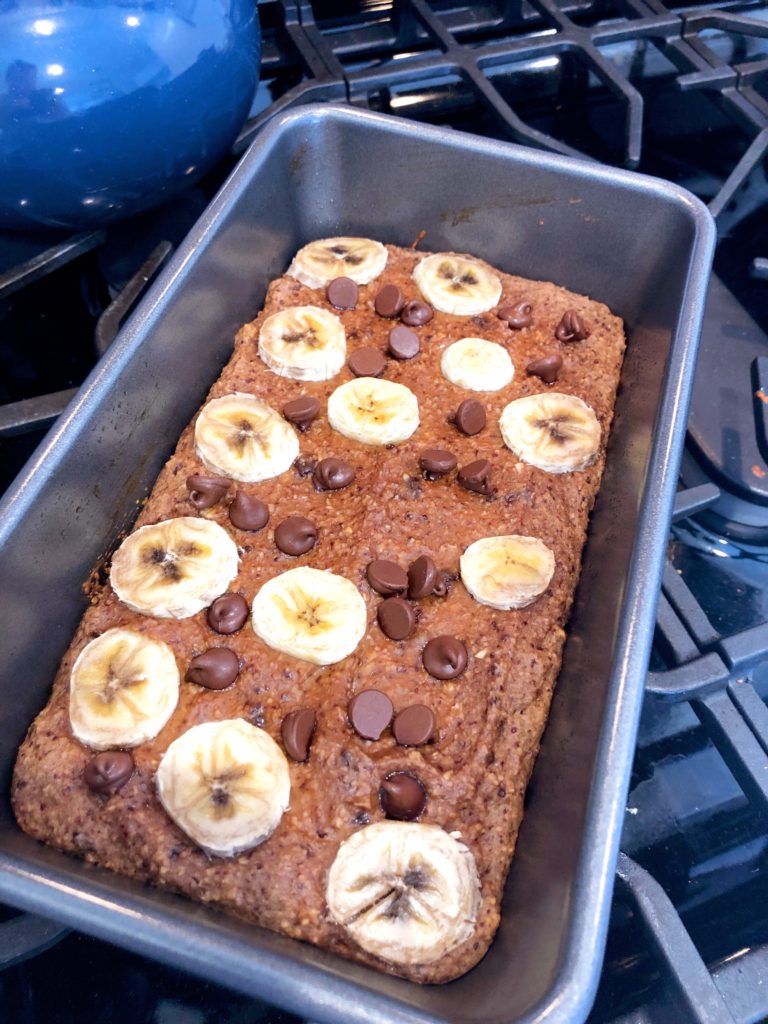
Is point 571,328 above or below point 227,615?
above

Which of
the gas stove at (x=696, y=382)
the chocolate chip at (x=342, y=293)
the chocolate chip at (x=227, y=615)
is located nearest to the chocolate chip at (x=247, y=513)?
the chocolate chip at (x=227, y=615)

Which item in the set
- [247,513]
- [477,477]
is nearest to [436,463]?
[477,477]

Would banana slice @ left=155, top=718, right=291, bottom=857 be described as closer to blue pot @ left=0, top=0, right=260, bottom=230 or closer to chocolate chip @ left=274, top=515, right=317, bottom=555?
chocolate chip @ left=274, top=515, right=317, bottom=555

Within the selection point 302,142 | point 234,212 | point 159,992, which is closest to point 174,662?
point 159,992

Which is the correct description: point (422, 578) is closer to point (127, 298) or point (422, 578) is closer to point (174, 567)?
point (174, 567)

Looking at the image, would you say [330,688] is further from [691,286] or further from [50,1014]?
[691,286]

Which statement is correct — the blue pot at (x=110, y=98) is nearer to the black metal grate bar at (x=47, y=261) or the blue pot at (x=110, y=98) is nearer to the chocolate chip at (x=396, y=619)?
the black metal grate bar at (x=47, y=261)

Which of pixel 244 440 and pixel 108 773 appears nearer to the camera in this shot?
pixel 108 773

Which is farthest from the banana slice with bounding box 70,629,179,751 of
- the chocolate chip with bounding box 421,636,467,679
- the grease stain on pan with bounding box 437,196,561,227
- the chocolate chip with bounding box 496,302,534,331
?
the grease stain on pan with bounding box 437,196,561,227
